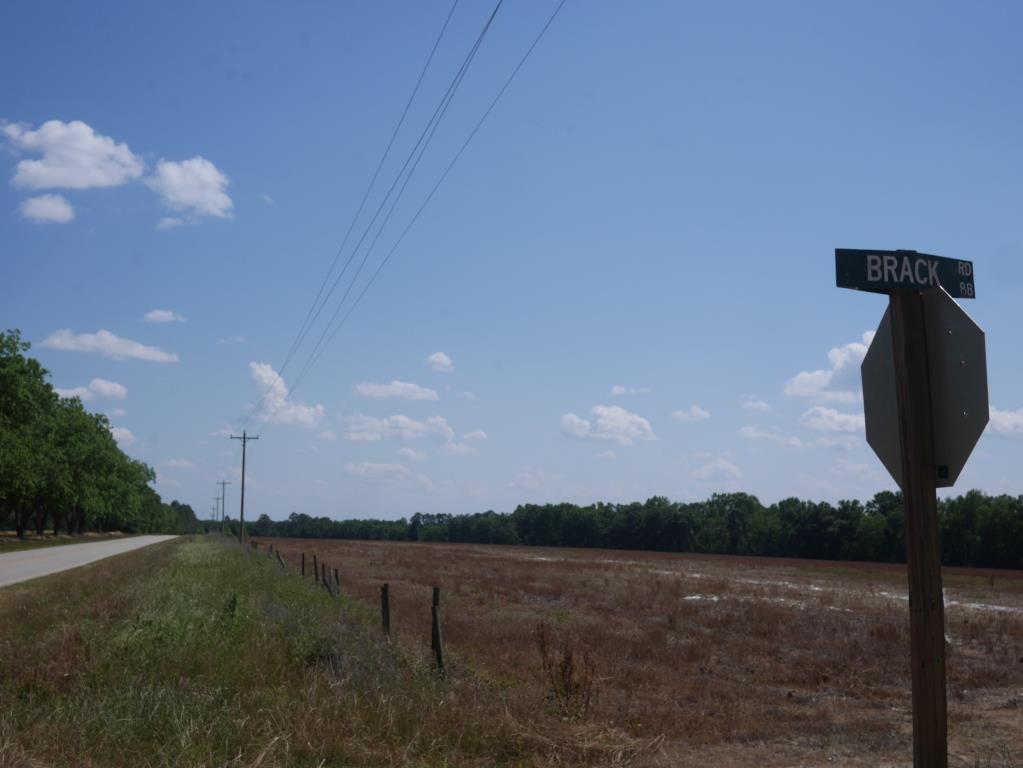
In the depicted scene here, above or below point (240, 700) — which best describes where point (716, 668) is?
below

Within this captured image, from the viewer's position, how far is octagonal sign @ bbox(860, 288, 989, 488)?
4793 mm

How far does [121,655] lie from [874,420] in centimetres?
824

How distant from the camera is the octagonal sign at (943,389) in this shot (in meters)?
4.79

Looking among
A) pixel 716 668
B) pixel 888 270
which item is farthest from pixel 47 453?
pixel 888 270

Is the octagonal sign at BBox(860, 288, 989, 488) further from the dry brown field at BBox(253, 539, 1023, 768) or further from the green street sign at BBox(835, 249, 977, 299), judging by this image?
the dry brown field at BBox(253, 539, 1023, 768)

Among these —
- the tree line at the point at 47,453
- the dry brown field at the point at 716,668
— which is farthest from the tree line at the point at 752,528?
the tree line at the point at 47,453

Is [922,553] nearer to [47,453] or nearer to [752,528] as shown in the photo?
[47,453]

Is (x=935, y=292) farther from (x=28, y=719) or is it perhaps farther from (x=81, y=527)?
(x=81, y=527)

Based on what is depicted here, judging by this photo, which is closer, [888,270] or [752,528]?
[888,270]

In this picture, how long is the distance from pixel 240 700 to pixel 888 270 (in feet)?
20.2

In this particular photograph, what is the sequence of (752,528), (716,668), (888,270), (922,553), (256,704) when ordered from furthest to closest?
(752,528)
(716,668)
(256,704)
(888,270)
(922,553)

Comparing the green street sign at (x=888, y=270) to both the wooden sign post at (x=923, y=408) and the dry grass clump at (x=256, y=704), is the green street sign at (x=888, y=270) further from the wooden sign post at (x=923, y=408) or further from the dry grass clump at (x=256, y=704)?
the dry grass clump at (x=256, y=704)

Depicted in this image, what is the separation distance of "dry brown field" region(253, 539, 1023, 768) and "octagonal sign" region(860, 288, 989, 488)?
3.33 meters

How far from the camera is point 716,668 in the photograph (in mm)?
15430
